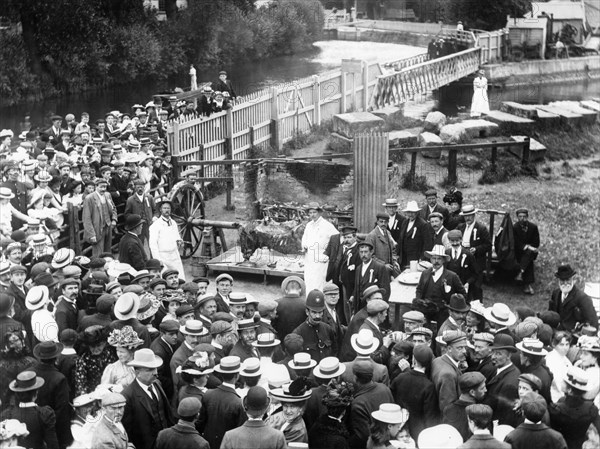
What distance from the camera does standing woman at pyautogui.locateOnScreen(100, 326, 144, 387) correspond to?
7453mm

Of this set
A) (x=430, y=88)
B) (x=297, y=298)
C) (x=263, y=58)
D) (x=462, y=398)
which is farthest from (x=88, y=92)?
(x=462, y=398)

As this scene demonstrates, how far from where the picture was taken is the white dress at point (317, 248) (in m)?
11.9

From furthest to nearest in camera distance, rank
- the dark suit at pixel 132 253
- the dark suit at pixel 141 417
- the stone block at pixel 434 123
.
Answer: the stone block at pixel 434 123 < the dark suit at pixel 132 253 < the dark suit at pixel 141 417

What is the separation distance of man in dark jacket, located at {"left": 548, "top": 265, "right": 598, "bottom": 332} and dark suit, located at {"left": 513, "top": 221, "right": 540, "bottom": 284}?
110 inches

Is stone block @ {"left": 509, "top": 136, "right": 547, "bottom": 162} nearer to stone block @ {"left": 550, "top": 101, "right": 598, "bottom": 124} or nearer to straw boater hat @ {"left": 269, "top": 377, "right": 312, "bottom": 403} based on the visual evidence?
stone block @ {"left": 550, "top": 101, "right": 598, "bottom": 124}

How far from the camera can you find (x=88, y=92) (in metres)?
34.8

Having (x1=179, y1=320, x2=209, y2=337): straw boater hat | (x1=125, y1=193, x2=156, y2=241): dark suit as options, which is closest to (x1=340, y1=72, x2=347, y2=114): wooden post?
(x1=125, y1=193, x2=156, y2=241): dark suit

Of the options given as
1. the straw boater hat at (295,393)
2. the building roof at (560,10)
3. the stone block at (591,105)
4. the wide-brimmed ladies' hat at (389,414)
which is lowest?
the stone block at (591,105)

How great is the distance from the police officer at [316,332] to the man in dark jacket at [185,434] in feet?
8.08

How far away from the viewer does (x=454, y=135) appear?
23.0m

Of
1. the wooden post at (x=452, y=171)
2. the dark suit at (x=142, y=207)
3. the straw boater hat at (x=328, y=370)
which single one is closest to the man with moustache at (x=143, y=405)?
the straw boater hat at (x=328, y=370)

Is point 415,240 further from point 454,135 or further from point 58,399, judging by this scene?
point 454,135

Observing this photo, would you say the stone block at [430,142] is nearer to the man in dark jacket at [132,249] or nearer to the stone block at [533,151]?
the stone block at [533,151]

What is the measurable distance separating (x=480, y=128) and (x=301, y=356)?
16790 millimetres
